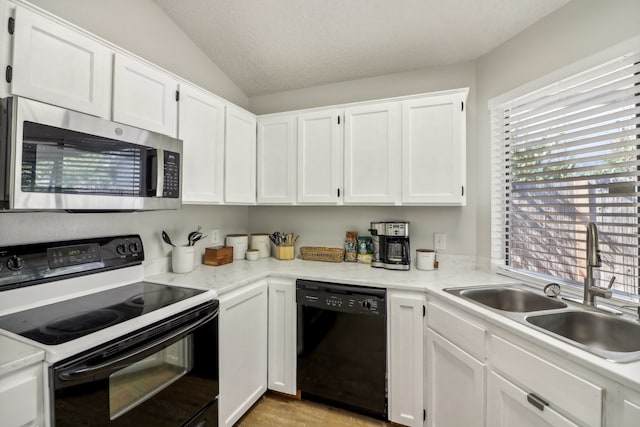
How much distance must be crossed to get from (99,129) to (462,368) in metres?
2.06

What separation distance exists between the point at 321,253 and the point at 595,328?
66.6 inches

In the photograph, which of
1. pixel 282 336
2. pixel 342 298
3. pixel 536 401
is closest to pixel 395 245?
pixel 342 298

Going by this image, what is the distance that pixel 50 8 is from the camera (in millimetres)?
1400

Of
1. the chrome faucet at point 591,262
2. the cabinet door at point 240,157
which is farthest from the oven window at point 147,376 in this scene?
the chrome faucet at point 591,262

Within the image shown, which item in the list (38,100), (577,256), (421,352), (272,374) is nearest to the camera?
(38,100)

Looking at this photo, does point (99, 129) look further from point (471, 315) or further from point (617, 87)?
point (617, 87)

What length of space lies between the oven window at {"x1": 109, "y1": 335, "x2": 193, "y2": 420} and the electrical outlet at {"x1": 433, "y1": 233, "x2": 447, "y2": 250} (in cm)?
181

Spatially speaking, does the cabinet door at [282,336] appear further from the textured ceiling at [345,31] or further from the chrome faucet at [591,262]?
the textured ceiling at [345,31]

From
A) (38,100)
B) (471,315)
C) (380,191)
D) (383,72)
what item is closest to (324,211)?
(380,191)

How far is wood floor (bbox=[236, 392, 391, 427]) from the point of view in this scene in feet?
5.92

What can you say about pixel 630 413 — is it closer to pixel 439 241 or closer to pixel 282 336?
pixel 439 241

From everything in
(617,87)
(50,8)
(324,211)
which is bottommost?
(324,211)

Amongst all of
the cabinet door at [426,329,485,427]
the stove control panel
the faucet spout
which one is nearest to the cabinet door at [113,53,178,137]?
the stove control panel

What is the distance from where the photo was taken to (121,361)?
1.03 m
